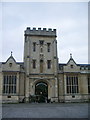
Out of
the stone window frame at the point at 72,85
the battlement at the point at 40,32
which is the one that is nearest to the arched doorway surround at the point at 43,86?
the stone window frame at the point at 72,85

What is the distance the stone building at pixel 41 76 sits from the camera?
111 ft

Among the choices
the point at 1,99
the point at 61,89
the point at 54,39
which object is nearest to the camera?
the point at 1,99

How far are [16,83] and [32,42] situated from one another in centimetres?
877

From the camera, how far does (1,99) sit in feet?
108

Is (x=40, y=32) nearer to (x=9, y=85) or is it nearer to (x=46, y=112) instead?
(x=9, y=85)

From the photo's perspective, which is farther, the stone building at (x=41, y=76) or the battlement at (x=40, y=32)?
the battlement at (x=40, y=32)

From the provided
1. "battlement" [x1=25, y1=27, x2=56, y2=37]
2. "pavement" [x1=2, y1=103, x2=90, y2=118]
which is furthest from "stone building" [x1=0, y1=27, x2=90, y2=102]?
"pavement" [x1=2, y1=103, x2=90, y2=118]

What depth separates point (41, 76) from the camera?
3528 cm

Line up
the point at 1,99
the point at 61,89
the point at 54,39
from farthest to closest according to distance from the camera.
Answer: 1. the point at 54,39
2. the point at 61,89
3. the point at 1,99

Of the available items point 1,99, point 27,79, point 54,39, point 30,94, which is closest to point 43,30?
point 54,39

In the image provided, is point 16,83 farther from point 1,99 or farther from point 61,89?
point 61,89

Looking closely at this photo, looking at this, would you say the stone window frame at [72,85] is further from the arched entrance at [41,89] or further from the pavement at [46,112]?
the pavement at [46,112]

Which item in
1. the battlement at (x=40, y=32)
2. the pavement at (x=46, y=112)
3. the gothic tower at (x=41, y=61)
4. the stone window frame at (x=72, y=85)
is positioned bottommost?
the pavement at (x=46, y=112)

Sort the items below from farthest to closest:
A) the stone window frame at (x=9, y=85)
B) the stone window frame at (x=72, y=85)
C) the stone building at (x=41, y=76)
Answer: the stone window frame at (x=72, y=85) < the stone building at (x=41, y=76) < the stone window frame at (x=9, y=85)
